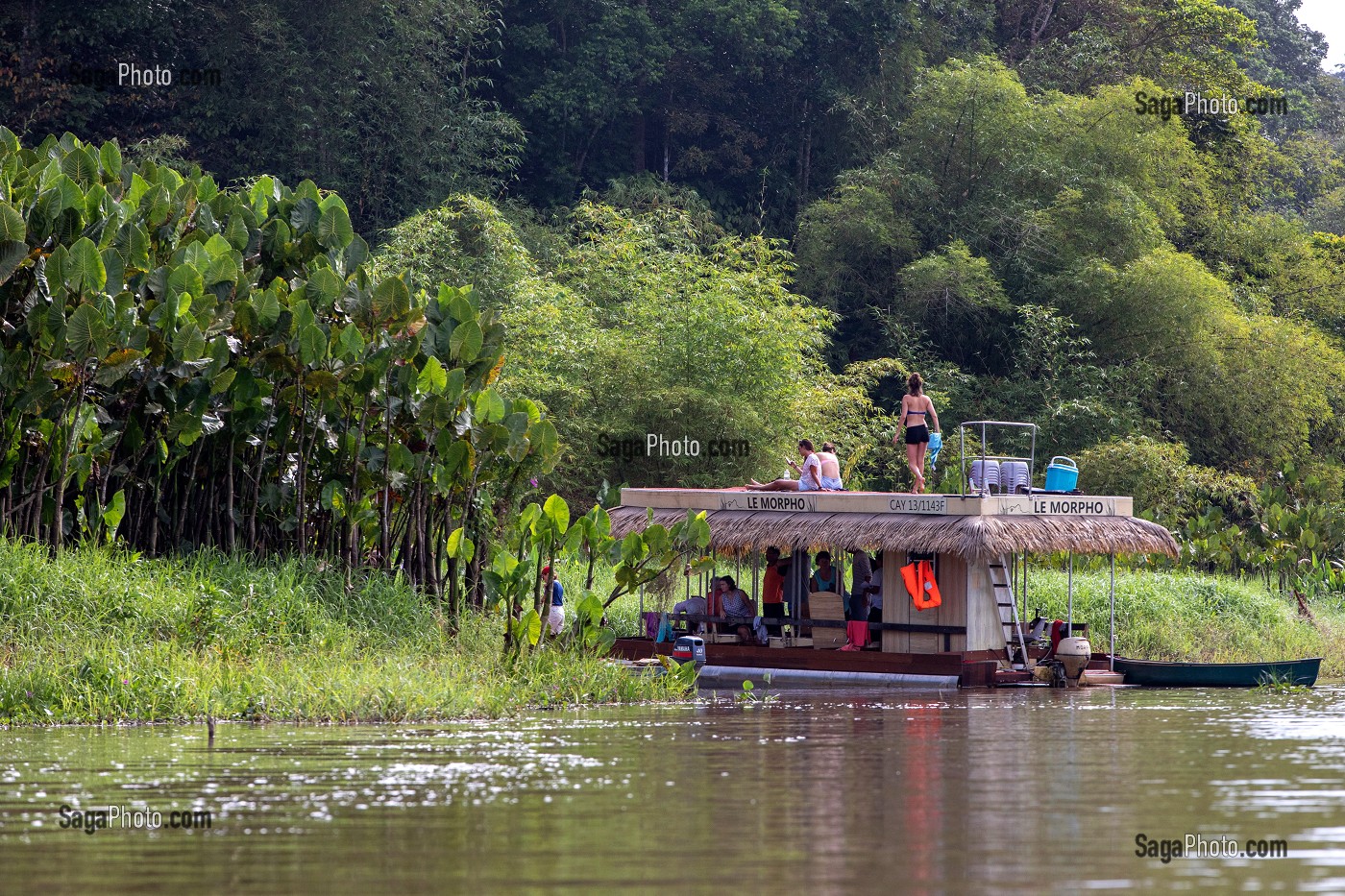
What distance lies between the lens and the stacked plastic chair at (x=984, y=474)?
18197 mm

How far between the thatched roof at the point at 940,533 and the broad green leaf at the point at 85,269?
6638 mm

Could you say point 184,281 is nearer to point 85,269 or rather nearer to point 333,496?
point 85,269

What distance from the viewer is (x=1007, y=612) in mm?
18312

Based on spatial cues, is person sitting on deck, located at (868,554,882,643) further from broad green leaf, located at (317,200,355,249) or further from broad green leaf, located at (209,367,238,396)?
broad green leaf, located at (209,367,238,396)

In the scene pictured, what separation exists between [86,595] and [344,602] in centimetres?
235

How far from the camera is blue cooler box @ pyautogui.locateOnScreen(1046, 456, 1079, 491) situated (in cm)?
1903

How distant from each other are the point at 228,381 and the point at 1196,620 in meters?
12.6

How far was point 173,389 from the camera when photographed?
15641 millimetres

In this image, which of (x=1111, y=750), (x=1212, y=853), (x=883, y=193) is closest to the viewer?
(x=1212, y=853)

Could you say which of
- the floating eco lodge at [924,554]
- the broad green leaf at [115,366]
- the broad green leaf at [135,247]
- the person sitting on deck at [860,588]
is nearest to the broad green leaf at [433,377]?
the broad green leaf at [115,366]

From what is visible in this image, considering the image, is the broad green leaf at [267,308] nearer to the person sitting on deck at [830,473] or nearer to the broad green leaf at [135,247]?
the broad green leaf at [135,247]

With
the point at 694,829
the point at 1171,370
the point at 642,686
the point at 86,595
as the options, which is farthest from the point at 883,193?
the point at 694,829

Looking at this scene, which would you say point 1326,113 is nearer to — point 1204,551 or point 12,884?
point 1204,551

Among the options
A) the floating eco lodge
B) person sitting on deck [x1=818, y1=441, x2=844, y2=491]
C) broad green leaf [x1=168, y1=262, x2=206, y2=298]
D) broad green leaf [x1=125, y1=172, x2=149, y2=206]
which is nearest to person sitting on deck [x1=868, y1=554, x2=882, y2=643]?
the floating eco lodge
